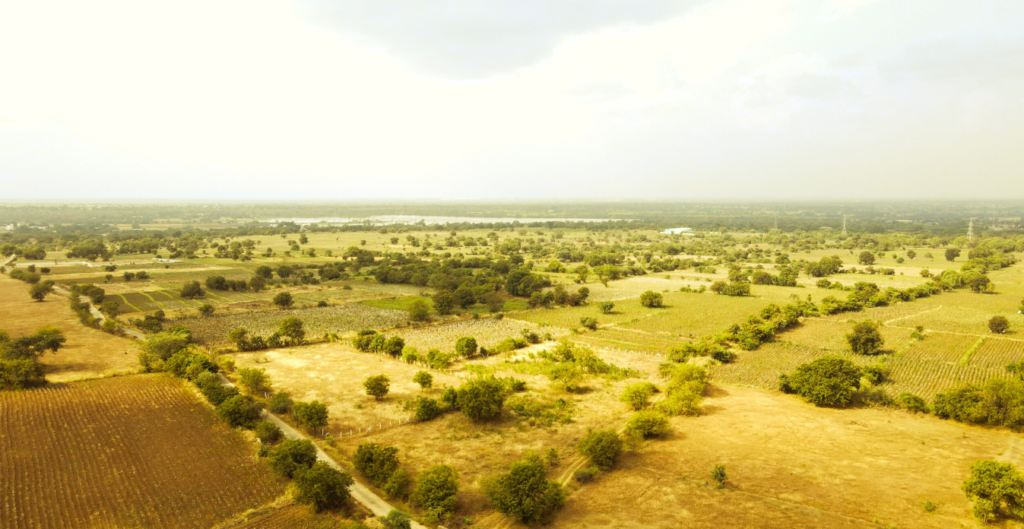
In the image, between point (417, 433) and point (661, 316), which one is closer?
point (417, 433)

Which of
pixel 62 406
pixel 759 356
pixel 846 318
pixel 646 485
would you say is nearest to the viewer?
pixel 646 485

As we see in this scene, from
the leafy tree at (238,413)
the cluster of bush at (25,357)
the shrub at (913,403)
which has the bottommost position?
the shrub at (913,403)

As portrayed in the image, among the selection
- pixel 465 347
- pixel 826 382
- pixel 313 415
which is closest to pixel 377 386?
pixel 313 415

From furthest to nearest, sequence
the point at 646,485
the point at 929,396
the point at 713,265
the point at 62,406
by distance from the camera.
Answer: the point at 713,265 < the point at 929,396 < the point at 62,406 < the point at 646,485

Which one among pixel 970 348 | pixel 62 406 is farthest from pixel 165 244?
pixel 970 348

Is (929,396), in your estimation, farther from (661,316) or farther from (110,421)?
(110,421)

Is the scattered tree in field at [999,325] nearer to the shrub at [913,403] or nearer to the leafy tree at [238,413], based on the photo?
the shrub at [913,403]

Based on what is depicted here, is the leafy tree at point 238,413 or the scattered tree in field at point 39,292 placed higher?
the scattered tree in field at point 39,292

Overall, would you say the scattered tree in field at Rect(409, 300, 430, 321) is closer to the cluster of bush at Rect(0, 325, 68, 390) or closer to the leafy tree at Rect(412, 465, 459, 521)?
the cluster of bush at Rect(0, 325, 68, 390)

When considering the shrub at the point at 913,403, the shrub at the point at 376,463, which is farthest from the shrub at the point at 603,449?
the shrub at the point at 913,403
